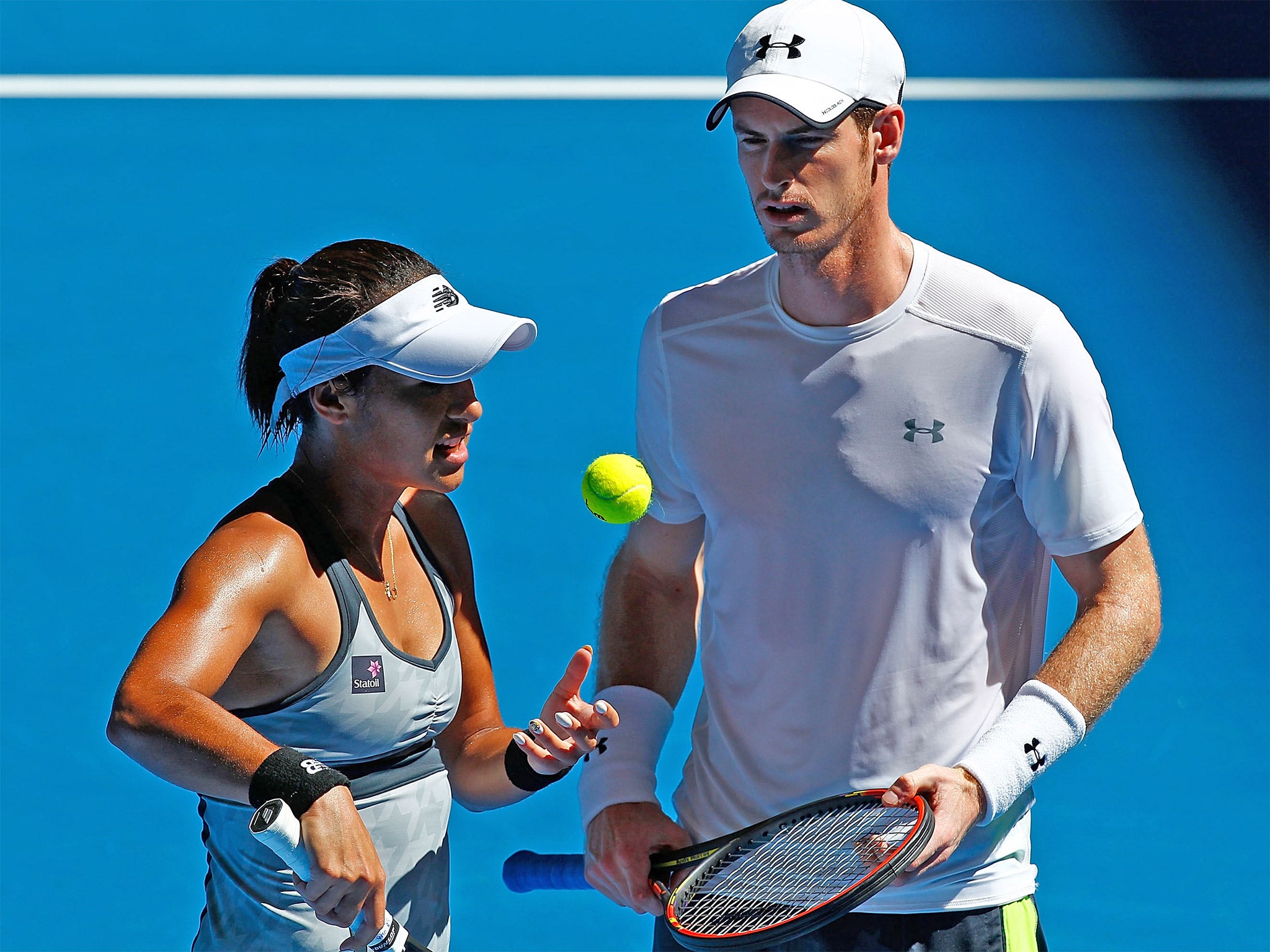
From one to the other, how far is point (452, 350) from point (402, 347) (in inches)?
3.0

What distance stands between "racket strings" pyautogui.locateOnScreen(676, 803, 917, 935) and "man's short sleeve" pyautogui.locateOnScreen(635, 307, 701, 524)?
0.55 metres

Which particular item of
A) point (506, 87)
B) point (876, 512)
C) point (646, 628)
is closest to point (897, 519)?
point (876, 512)

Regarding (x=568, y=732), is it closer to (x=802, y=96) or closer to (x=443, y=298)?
(x=443, y=298)

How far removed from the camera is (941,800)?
6.75 ft

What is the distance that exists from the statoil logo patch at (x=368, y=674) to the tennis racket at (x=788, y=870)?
0.48 metres

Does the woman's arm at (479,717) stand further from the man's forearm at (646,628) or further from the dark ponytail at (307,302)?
the dark ponytail at (307,302)

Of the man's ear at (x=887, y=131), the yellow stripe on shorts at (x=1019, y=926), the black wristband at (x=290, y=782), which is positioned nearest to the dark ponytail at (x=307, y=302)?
the black wristband at (x=290, y=782)

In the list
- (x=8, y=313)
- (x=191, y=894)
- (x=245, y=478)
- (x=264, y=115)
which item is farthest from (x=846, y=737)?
(x=264, y=115)

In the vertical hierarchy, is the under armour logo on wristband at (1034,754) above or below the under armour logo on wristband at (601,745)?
below

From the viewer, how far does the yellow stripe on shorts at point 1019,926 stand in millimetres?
2316

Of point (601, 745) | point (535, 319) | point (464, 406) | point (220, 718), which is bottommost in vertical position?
point (220, 718)

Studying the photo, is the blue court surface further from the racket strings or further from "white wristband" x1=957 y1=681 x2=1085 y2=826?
"white wristband" x1=957 y1=681 x2=1085 y2=826

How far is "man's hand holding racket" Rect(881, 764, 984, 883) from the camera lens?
6.68ft

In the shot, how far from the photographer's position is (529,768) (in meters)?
2.52
